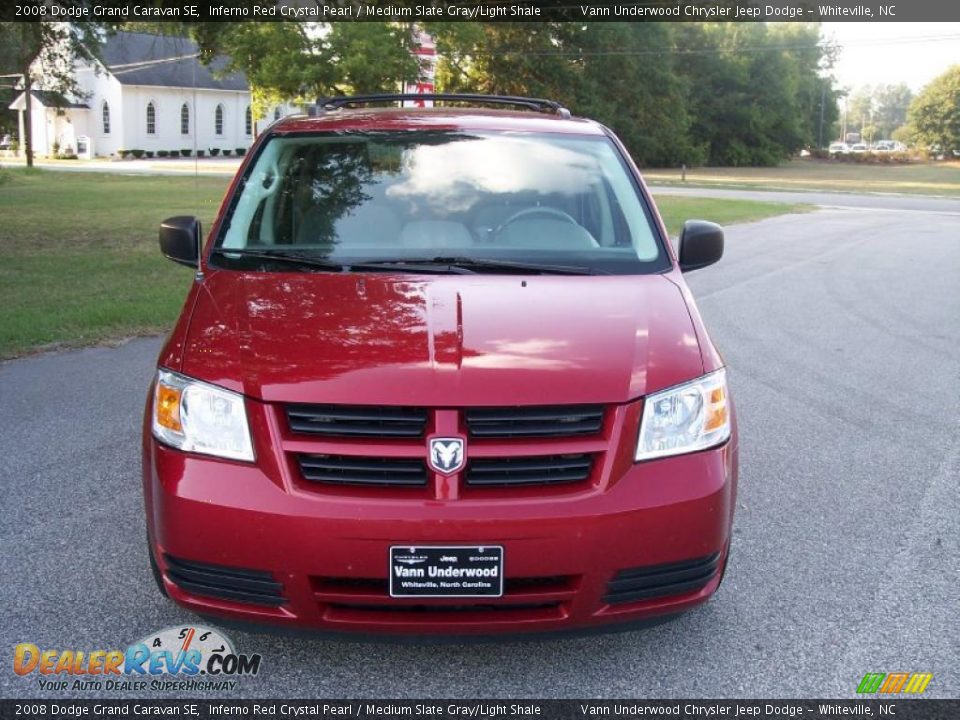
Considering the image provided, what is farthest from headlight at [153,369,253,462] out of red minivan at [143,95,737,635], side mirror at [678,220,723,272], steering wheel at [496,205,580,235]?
side mirror at [678,220,723,272]

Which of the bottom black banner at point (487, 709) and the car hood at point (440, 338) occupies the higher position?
the car hood at point (440, 338)

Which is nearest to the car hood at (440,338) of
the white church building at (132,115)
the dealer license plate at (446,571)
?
the dealer license plate at (446,571)

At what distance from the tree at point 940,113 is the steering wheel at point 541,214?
9307 centimetres

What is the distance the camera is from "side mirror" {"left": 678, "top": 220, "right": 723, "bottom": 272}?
4.62 metres

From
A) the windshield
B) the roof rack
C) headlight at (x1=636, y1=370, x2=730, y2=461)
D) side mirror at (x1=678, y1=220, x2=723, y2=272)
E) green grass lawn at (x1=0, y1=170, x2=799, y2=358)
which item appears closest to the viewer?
headlight at (x1=636, y1=370, x2=730, y2=461)

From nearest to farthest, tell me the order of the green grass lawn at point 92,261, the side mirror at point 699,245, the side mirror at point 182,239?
the side mirror at point 182,239 < the side mirror at point 699,245 < the green grass lawn at point 92,261

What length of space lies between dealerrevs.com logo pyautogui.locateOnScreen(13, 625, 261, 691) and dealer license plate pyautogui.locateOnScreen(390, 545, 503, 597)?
69cm

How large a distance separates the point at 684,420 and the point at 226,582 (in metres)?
1.46

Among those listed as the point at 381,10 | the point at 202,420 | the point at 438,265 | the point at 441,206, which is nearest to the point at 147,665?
the point at 202,420

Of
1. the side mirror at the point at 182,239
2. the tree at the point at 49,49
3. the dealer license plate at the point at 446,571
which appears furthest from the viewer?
the tree at the point at 49,49

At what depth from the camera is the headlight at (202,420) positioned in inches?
121

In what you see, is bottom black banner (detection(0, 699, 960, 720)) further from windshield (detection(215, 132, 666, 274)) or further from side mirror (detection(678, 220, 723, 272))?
side mirror (detection(678, 220, 723, 272))

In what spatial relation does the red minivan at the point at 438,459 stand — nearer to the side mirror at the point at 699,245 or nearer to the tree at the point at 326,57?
the side mirror at the point at 699,245

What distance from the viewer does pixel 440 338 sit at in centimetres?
330
